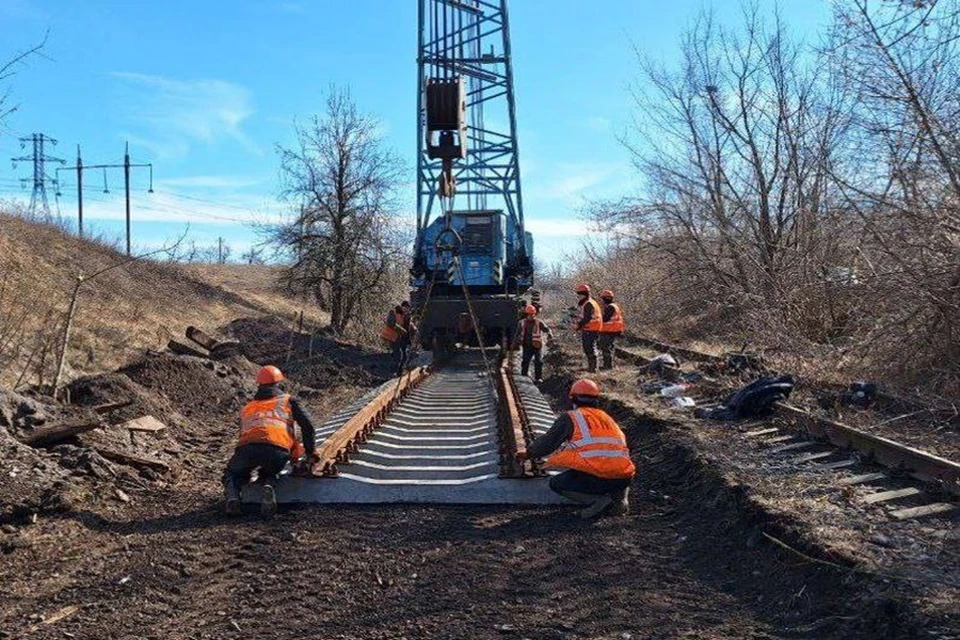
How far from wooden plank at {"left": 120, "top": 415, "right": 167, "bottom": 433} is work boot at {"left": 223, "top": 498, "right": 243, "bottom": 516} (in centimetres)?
340

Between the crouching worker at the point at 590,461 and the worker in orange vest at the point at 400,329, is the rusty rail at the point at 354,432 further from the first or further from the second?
the worker in orange vest at the point at 400,329

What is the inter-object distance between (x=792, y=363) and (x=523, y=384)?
174 inches

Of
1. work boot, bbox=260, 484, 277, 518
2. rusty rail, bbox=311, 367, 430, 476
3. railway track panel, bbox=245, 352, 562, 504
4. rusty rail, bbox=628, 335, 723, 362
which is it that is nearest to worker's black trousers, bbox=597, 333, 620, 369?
rusty rail, bbox=628, 335, 723, 362

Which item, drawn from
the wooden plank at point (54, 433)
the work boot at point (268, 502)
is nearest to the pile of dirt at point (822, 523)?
the work boot at point (268, 502)

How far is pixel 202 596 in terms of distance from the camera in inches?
187

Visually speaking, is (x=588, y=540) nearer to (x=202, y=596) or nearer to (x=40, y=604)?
(x=202, y=596)

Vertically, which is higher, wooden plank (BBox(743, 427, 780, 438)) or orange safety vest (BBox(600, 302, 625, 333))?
orange safety vest (BBox(600, 302, 625, 333))

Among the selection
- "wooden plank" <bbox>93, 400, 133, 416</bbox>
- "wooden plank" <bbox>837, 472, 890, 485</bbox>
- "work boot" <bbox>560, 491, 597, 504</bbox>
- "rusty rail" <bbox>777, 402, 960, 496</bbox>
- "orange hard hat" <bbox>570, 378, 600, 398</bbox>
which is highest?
"orange hard hat" <bbox>570, 378, 600, 398</bbox>

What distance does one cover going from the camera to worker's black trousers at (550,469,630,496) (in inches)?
248

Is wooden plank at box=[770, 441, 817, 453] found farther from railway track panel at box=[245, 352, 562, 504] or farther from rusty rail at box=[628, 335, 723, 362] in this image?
rusty rail at box=[628, 335, 723, 362]

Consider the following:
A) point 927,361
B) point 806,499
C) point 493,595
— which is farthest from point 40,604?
point 927,361

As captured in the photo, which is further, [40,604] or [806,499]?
[806,499]

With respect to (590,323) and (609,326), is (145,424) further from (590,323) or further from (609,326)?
(609,326)

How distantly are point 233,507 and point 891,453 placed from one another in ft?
17.5
